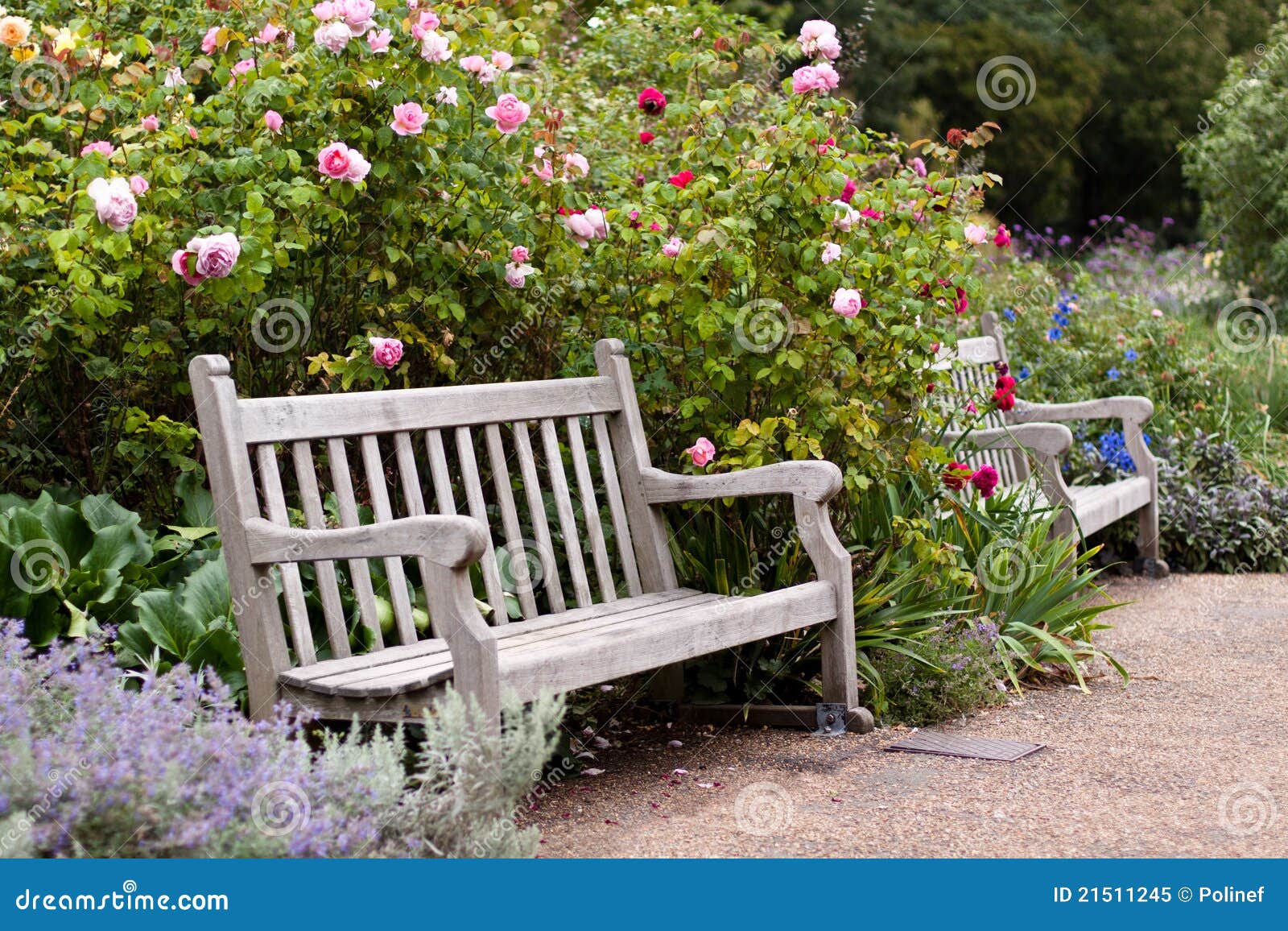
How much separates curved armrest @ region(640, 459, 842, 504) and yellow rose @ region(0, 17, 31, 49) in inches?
81.3

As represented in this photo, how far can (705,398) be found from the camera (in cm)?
419

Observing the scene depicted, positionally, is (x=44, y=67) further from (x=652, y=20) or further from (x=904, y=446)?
(x=652, y=20)

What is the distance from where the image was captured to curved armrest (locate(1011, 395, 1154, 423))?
6711mm

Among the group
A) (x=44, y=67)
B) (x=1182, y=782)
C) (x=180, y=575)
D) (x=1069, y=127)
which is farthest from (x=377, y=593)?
(x=1069, y=127)

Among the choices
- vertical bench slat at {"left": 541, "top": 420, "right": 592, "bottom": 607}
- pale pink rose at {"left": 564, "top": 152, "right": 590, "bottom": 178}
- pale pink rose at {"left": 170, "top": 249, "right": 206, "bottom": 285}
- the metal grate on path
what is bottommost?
the metal grate on path

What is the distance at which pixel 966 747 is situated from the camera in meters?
3.83

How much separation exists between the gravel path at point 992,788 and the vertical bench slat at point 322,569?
24.7 inches

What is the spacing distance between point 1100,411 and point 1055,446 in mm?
1367

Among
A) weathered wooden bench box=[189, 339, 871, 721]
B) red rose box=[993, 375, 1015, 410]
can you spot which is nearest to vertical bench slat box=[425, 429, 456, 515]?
weathered wooden bench box=[189, 339, 871, 721]

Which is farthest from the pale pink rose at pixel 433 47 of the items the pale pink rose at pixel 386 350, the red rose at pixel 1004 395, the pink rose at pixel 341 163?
the red rose at pixel 1004 395

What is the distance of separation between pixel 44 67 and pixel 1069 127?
22493mm

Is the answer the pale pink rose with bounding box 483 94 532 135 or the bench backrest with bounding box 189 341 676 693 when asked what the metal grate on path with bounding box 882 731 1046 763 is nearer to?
the bench backrest with bounding box 189 341 676 693

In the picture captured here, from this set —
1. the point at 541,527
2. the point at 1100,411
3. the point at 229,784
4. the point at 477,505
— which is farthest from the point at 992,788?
the point at 1100,411

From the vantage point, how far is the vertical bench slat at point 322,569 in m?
3.17
